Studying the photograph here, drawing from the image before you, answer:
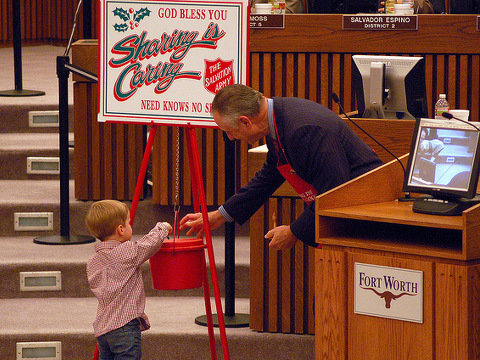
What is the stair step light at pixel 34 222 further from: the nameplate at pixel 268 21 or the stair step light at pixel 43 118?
the nameplate at pixel 268 21

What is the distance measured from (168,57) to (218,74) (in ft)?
0.68

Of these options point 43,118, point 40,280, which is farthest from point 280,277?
point 43,118

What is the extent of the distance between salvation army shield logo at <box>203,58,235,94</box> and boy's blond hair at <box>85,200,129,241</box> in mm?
582

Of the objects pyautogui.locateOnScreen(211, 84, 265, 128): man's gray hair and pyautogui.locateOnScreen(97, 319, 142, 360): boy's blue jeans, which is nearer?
pyautogui.locateOnScreen(211, 84, 265, 128): man's gray hair

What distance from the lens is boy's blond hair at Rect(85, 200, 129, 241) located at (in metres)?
3.54

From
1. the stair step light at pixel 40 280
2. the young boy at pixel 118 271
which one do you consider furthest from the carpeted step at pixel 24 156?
the young boy at pixel 118 271

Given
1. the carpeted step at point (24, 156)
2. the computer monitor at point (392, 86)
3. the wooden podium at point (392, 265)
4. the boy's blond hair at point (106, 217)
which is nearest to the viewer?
the wooden podium at point (392, 265)

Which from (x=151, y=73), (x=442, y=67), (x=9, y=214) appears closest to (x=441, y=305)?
(x=151, y=73)

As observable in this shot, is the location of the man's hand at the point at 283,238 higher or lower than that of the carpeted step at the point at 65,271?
higher

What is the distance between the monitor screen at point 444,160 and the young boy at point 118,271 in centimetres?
102

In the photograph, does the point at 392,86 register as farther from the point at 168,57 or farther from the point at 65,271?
the point at 65,271

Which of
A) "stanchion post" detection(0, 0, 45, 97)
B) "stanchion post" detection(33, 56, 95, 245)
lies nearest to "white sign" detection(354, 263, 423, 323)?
"stanchion post" detection(33, 56, 95, 245)

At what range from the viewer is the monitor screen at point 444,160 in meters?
2.89

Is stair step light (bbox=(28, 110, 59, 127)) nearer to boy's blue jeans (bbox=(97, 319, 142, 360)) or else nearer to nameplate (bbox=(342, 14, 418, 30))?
nameplate (bbox=(342, 14, 418, 30))
